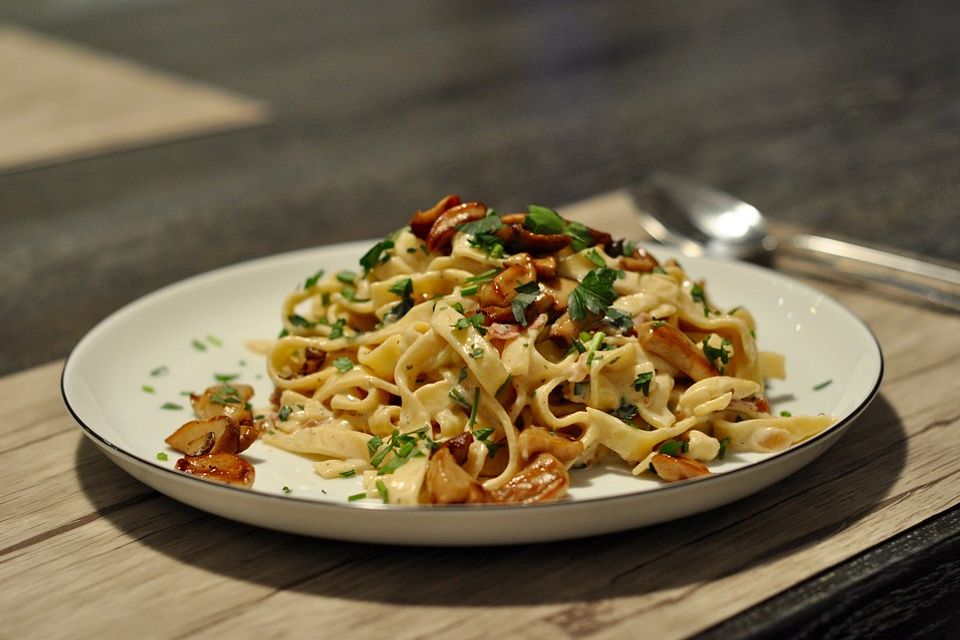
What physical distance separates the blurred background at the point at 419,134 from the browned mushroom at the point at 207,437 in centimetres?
164

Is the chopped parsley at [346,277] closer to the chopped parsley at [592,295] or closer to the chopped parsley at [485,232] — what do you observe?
the chopped parsley at [485,232]

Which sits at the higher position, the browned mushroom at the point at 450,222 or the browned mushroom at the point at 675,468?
the browned mushroom at the point at 450,222

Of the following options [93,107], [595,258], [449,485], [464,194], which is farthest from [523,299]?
[93,107]

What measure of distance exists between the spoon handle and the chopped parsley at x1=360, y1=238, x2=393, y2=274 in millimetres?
1788

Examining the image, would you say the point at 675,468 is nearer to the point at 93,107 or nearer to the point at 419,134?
the point at 419,134

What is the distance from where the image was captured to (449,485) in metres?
2.07

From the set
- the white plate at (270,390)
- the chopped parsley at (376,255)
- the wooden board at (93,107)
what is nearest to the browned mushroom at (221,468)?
the white plate at (270,390)

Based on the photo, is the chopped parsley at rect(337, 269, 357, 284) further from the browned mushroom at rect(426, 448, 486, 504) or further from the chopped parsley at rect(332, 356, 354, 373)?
the browned mushroom at rect(426, 448, 486, 504)

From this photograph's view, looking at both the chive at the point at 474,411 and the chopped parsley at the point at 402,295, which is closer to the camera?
the chive at the point at 474,411

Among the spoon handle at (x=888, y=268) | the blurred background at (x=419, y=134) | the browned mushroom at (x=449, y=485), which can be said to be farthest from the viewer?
the blurred background at (x=419, y=134)

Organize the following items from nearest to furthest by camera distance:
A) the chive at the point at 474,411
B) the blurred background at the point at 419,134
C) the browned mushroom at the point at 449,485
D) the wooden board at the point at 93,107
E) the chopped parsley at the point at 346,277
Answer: the browned mushroom at the point at 449,485 < the chive at the point at 474,411 < the chopped parsley at the point at 346,277 < the blurred background at the point at 419,134 < the wooden board at the point at 93,107

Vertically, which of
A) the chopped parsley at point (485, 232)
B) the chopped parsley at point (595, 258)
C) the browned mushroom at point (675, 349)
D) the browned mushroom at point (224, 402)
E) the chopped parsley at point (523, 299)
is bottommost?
the browned mushroom at point (224, 402)

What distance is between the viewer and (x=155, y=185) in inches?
244

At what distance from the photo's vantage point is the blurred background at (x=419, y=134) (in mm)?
5086
